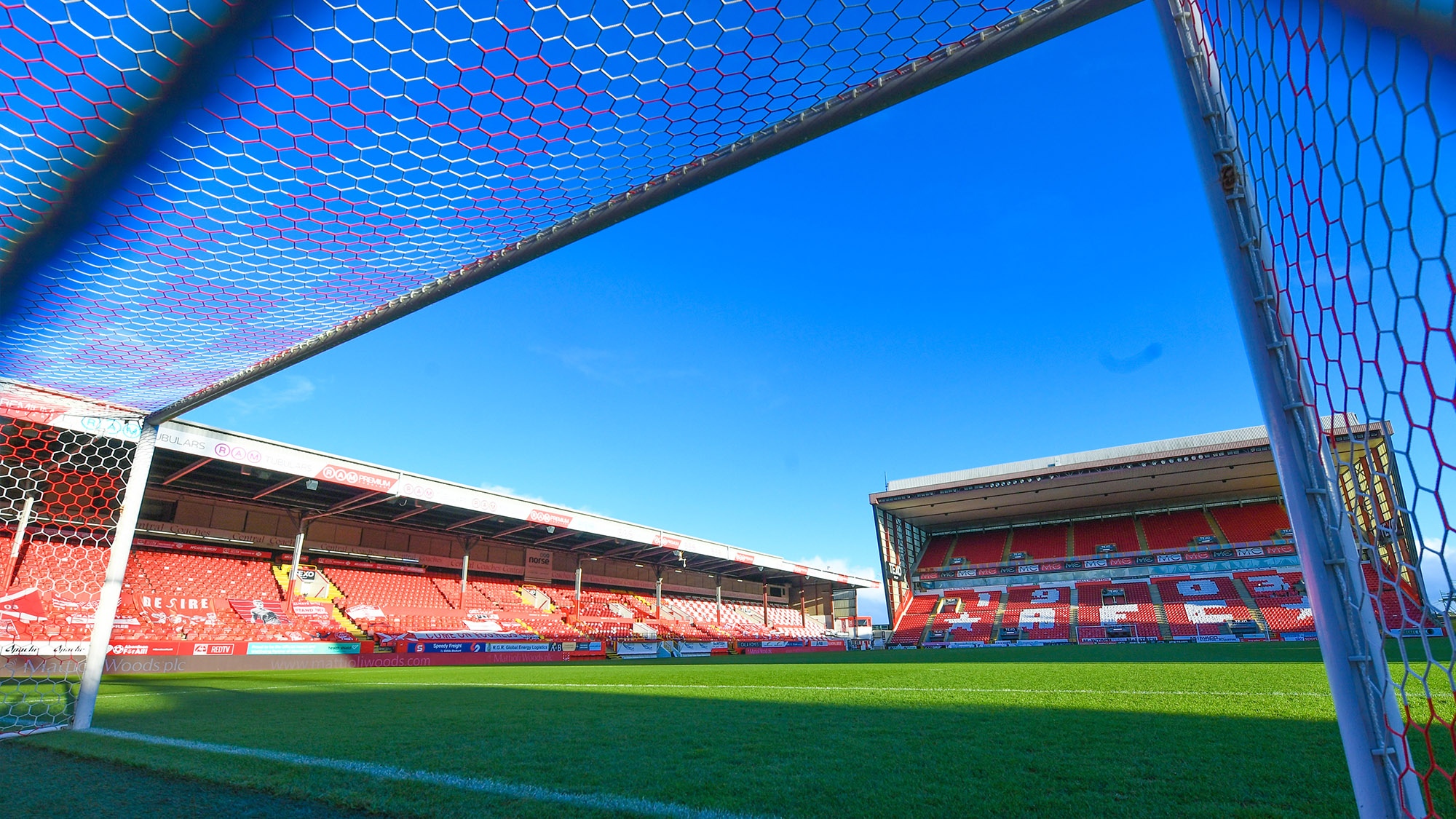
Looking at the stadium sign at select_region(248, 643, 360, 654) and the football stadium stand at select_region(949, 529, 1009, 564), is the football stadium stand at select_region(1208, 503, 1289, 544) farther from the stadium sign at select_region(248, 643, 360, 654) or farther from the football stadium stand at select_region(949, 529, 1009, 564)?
the stadium sign at select_region(248, 643, 360, 654)

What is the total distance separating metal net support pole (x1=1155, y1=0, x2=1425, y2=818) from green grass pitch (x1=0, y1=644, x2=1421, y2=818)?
84 cm

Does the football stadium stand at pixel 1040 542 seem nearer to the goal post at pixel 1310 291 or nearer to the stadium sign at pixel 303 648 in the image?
the stadium sign at pixel 303 648

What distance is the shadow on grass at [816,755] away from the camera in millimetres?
2213

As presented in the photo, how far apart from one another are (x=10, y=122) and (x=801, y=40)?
3.02 meters

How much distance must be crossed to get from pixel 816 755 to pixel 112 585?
485cm

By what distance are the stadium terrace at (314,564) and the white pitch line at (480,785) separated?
3040 mm

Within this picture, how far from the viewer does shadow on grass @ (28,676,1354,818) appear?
87.1 inches

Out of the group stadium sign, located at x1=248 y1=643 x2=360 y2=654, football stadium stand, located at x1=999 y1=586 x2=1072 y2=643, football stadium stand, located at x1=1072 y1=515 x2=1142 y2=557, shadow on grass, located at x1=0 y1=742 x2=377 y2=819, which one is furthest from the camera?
football stadium stand, located at x1=1072 y1=515 x2=1142 y2=557

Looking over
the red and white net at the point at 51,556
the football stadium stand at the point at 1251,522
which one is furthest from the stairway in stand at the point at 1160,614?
the red and white net at the point at 51,556

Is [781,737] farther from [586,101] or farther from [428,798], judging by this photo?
[586,101]

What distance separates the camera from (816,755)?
3021mm

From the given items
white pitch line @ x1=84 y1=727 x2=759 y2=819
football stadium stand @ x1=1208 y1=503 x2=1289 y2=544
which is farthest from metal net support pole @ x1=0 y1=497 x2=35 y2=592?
football stadium stand @ x1=1208 y1=503 x2=1289 y2=544

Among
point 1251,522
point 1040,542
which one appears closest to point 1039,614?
point 1040,542

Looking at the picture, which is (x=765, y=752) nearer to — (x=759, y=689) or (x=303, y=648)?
(x=759, y=689)
